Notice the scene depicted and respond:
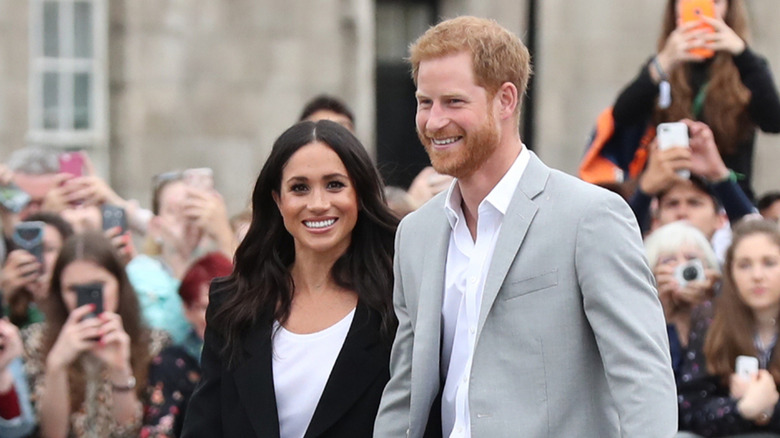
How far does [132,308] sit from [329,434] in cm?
223

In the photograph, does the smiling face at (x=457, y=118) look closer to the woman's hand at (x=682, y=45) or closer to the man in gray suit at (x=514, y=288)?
the man in gray suit at (x=514, y=288)

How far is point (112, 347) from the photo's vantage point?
A: 6.58m

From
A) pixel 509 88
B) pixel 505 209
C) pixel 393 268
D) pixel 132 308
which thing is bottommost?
pixel 132 308

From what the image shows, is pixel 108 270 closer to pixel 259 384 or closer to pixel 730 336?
pixel 259 384

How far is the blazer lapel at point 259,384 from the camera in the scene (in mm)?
4938

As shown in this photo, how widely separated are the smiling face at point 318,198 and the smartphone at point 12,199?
3.53m

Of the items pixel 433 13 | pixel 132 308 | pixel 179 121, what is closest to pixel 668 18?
pixel 132 308

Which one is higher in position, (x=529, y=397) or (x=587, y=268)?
(x=587, y=268)

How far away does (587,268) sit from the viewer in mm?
4102

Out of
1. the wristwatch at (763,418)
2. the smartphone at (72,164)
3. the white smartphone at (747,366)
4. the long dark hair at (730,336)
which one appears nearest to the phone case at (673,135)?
the long dark hair at (730,336)

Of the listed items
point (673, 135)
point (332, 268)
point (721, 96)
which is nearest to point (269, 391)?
point (332, 268)

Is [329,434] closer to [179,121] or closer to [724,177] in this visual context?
[724,177]

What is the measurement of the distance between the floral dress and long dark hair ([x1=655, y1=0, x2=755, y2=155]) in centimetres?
285

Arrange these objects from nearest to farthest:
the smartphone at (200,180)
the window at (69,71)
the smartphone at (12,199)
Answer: the smartphone at (200,180)
the smartphone at (12,199)
the window at (69,71)
